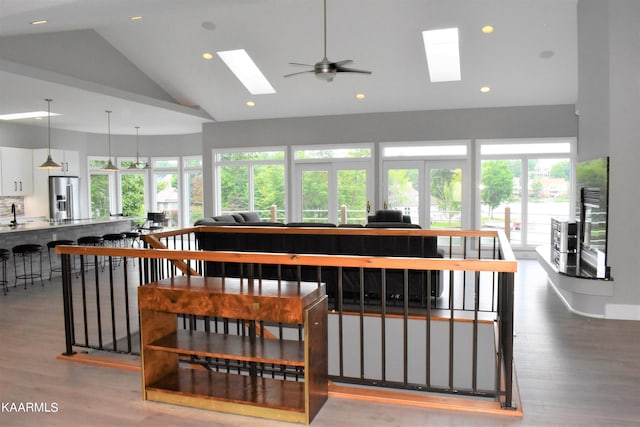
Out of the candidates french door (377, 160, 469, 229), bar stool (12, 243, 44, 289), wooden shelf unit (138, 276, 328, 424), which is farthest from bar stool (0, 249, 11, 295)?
french door (377, 160, 469, 229)

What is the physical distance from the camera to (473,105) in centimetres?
993

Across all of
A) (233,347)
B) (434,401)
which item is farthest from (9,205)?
(434,401)

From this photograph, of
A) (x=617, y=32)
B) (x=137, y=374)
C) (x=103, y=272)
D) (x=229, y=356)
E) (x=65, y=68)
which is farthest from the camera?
(x=103, y=272)

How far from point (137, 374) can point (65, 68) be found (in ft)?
20.6

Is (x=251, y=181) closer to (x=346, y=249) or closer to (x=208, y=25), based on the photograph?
(x=208, y=25)

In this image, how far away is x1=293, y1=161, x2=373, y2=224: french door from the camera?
10.9 metres

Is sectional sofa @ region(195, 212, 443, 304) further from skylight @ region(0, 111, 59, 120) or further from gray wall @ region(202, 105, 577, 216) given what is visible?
skylight @ region(0, 111, 59, 120)

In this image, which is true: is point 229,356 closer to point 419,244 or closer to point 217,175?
point 419,244

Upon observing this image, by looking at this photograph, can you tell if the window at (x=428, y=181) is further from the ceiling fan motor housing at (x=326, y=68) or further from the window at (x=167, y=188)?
the window at (x=167, y=188)

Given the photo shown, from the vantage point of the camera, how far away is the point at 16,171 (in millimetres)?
10438

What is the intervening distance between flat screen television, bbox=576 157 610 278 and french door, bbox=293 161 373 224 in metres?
5.02

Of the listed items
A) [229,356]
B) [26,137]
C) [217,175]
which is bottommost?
[229,356]

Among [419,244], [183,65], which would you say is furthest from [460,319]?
[183,65]

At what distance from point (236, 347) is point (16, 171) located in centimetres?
980
